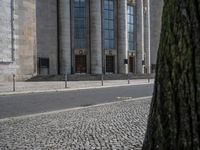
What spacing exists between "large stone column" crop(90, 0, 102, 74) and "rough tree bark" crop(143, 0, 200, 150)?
55257 mm

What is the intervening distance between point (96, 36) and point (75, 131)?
5054cm

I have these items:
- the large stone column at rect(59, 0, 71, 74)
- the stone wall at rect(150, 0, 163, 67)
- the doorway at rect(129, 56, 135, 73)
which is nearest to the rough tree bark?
the large stone column at rect(59, 0, 71, 74)

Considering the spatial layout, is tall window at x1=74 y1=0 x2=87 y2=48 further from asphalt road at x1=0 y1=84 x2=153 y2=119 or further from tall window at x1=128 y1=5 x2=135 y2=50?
asphalt road at x1=0 y1=84 x2=153 y2=119

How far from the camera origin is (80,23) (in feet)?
A: 197

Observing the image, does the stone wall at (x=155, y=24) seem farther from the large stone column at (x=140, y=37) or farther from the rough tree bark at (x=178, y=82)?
the rough tree bark at (x=178, y=82)

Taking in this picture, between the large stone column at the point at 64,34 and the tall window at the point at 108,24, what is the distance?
21.0 feet

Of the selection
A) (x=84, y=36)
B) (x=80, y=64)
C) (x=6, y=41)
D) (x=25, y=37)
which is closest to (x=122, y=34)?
(x=84, y=36)

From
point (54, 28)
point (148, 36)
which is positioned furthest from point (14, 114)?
point (148, 36)

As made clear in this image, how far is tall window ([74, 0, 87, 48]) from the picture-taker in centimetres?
6006

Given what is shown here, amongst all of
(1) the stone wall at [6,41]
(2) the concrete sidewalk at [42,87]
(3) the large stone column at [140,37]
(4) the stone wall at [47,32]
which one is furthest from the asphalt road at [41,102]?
(3) the large stone column at [140,37]

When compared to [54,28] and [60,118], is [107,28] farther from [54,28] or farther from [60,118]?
[60,118]

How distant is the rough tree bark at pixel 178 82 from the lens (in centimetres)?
364

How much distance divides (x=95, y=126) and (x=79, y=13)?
51.5 m

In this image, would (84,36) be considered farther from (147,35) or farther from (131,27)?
(147,35)
